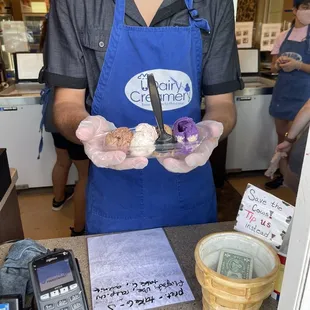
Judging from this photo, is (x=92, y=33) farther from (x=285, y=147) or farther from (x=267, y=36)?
(x=267, y=36)

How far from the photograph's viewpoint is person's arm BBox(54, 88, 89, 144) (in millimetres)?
847

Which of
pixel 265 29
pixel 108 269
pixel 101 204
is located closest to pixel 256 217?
pixel 108 269

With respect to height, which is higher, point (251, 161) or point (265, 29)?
point (265, 29)

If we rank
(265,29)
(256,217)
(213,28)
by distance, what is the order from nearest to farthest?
(256,217) → (213,28) → (265,29)

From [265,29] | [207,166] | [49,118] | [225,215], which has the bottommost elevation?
[225,215]

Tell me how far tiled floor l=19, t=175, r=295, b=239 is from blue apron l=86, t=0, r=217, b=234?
1302mm

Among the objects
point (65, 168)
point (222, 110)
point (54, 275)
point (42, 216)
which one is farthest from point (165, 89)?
point (42, 216)

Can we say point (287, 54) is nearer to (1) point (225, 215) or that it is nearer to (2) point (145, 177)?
(1) point (225, 215)

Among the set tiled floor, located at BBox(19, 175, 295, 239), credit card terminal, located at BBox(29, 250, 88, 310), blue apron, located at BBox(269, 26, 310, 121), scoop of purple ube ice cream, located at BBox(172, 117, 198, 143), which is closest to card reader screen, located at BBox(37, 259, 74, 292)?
credit card terminal, located at BBox(29, 250, 88, 310)

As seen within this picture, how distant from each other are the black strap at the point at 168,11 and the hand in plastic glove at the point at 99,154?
0.36 m

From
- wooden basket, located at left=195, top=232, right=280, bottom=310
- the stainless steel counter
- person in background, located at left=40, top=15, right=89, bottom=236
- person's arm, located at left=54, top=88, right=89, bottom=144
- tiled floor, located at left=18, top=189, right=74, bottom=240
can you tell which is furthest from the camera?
the stainless steel counter

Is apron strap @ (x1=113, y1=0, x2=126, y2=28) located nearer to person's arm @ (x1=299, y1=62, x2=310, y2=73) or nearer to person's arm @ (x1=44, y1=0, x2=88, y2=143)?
person's arm @ (x1=44, y1=0, x2=88, y2=143)

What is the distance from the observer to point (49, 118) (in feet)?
6.21

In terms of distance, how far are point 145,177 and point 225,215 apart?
5.09ft
